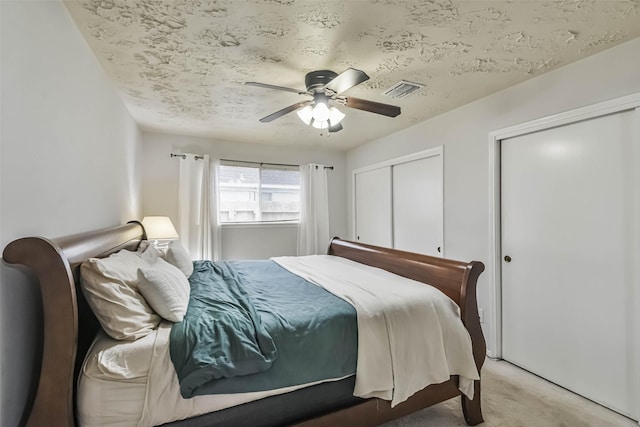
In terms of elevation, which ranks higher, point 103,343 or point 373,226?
point 373,226

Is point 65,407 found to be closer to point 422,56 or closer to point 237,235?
point 422,56

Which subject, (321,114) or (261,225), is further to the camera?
(261,225)

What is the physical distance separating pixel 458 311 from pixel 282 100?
89.8 inches

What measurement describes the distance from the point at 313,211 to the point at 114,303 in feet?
11.5

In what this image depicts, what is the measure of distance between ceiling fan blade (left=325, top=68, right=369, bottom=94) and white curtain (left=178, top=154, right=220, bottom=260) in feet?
8.70

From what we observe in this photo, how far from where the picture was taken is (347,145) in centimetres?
456

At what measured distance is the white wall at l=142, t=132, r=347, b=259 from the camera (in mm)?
3771

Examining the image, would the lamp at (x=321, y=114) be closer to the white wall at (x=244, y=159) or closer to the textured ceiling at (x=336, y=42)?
the textured ceiling at (x=336, y=42)

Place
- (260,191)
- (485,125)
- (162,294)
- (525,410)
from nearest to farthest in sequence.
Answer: (162,294) < (525,410) < (485,125) < (260,191)

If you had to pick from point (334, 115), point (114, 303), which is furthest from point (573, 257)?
point (114, 303)

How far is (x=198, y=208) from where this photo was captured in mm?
3896

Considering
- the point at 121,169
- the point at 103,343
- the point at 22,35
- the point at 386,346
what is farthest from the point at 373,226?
the point at 22,35

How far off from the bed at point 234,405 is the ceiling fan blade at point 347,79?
132 centimetres

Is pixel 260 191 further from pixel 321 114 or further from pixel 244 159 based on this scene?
pixel 321 114
